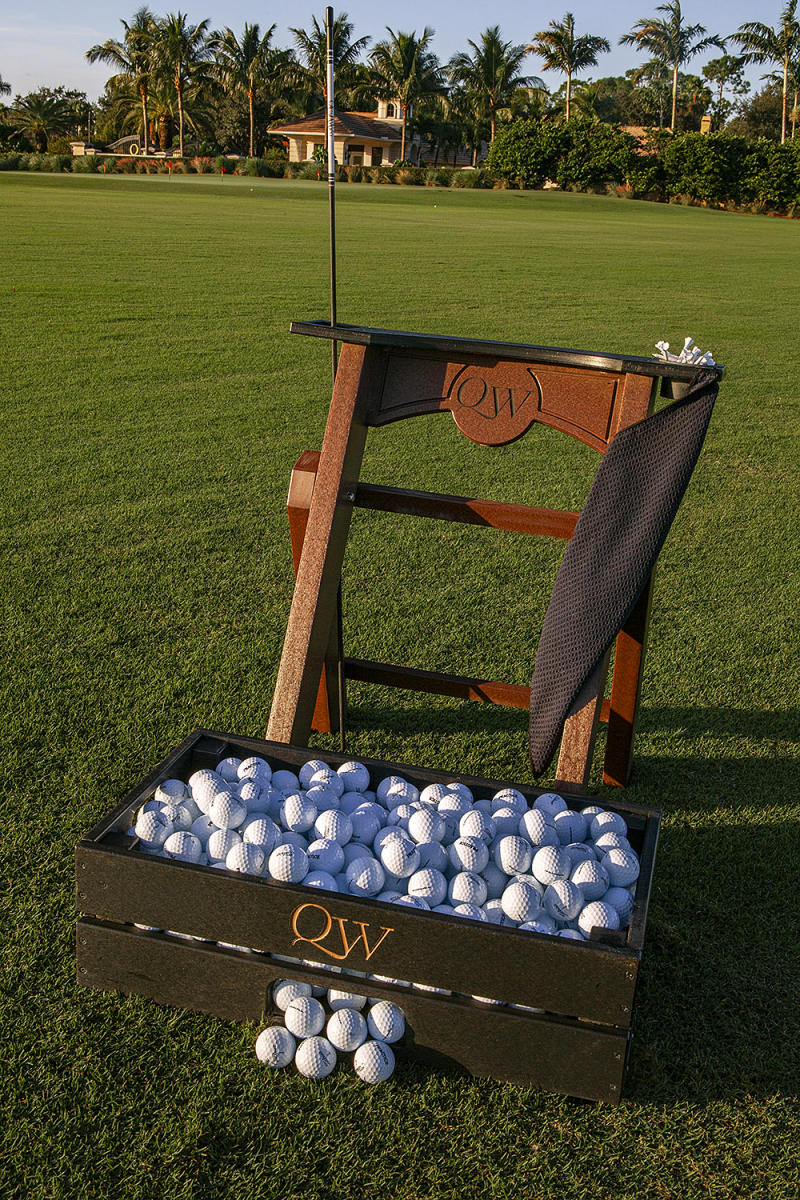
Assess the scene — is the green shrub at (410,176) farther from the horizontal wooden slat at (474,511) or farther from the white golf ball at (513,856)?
the white golf ball at (513,856)

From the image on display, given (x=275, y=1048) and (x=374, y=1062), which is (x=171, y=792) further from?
(x=374, y=1062)

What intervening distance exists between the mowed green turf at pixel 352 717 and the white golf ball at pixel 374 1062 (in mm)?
35

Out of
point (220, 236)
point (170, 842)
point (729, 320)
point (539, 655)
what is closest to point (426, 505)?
point (539, 655)

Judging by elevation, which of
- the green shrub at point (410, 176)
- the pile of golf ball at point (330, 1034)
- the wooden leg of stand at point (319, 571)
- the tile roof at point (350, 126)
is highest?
the tile roof at point (350, 126)

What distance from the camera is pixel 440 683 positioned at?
11.1ft

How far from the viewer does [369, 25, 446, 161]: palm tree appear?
62719 millimetres

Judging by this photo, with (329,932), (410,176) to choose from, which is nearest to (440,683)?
(329,932)

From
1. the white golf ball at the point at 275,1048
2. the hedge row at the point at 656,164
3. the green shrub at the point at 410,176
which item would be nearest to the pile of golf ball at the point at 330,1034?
the white golf ball at the point at 275,1048

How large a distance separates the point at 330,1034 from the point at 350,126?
220ft

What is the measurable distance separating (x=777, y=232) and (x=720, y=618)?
30.9m

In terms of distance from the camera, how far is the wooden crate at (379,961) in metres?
2.01

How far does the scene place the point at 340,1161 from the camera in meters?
2.00

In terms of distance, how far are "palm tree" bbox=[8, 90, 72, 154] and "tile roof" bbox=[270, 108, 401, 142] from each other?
19.4 meters

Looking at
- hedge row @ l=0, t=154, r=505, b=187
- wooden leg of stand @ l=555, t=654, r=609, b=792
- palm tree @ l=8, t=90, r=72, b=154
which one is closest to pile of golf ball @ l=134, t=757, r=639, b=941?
wooden leg of stand @ l=555, t=654, r=609, b=792
